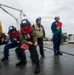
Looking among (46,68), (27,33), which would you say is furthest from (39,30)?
(46,68)

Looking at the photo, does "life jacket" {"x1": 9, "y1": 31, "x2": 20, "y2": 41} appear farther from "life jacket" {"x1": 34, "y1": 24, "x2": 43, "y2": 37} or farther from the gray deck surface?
"life jacket" {"x1": 34, "y1": 24, "x2": 43, "y2": 37}

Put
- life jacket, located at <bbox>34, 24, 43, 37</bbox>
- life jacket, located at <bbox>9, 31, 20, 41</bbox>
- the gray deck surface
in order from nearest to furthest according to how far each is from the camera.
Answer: the gray deck surface, life jacket, located at <bbox>9, 31, 20, 41</bbox>, life jacket, located at <bbox>34, 24, 43, 37</bbox>

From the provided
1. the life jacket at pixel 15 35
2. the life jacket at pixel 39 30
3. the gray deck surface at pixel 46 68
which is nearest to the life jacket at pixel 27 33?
the gray deck surface at pixel 46 68

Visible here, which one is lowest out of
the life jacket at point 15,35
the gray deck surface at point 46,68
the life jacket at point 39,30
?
the gray deck surface at point 46,68

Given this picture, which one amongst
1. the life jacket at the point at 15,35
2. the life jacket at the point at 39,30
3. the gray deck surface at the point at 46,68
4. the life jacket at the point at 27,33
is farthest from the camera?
the life jacket at the point at 39,30

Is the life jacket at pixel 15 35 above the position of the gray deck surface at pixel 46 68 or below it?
above

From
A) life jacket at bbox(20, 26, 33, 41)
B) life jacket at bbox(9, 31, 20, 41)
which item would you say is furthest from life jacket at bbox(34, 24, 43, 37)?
life jacket at bbox(20, 26, 33, 41)

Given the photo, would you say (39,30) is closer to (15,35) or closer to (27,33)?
(15,35)

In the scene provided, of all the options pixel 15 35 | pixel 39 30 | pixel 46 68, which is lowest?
pixel 46 68

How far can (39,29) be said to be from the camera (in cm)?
1109

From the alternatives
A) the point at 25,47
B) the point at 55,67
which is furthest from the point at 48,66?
the point at 25,47

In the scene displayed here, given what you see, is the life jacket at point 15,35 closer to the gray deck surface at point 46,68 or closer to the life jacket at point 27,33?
the gray deck surface at point 46,68

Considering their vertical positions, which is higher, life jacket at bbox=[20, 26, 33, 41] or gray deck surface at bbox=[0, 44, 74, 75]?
life jacket at bbox=[20, 26, 33, 41]

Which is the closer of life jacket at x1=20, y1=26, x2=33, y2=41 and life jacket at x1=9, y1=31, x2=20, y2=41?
life jacket at x1=20, y1=26, x2=33, y2=41
